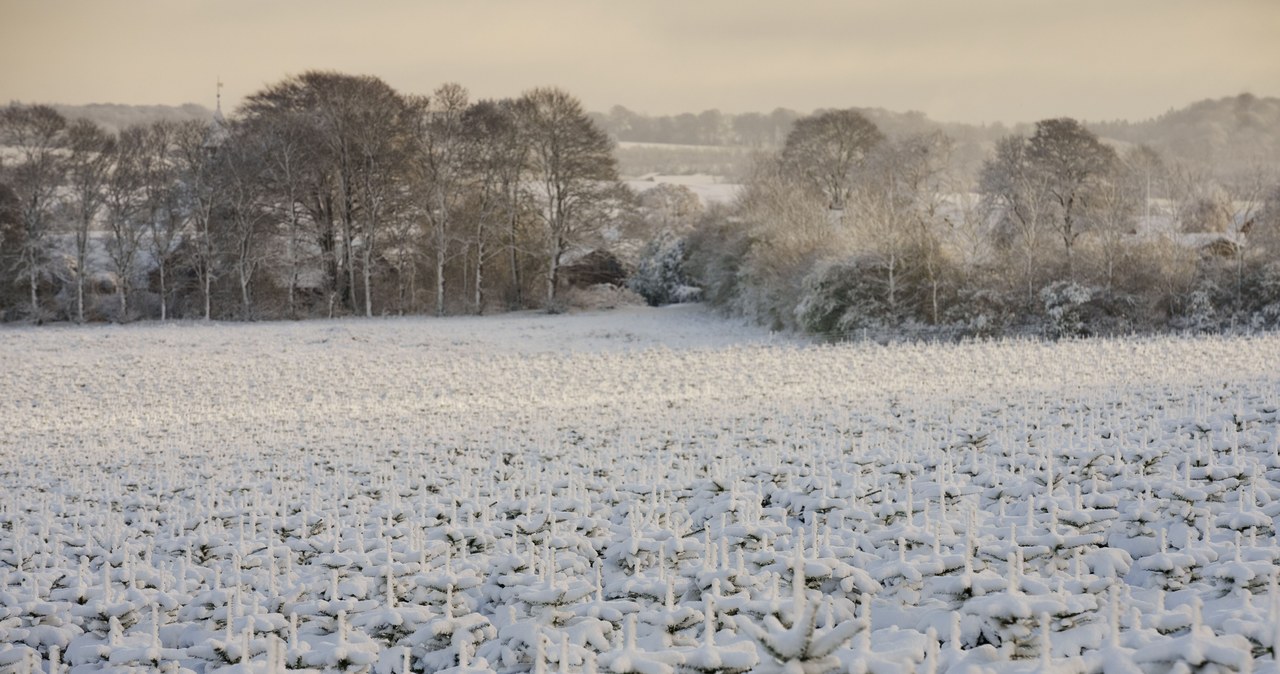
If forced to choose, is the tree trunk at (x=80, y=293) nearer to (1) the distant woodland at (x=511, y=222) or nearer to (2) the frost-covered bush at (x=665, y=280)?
(1) the distant woodland at (x=511, y=222)

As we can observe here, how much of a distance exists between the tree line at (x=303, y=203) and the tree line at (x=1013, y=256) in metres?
7.83

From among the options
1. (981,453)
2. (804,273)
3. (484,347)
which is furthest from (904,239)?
(981,453)

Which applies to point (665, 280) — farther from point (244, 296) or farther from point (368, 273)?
point (244, 296)

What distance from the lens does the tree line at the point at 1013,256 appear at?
23531mm

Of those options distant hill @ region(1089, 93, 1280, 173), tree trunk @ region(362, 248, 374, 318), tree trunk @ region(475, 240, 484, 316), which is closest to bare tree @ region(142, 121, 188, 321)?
tree trunk @ region(362, 248, 374, 318)

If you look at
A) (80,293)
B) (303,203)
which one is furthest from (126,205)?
(303,203)

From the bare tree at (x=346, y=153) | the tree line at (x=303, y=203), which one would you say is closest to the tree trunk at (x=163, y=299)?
the tree line at (x=303, y=203)

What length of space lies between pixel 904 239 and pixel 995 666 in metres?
22.4

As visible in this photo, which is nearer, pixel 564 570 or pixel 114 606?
pixel 114 606

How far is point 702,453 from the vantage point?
10109 mm

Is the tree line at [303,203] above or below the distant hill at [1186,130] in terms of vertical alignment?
below

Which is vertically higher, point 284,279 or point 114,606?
point 284,279

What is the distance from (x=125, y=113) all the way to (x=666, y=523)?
46.4 m

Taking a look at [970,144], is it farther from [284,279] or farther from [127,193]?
[127,193]
